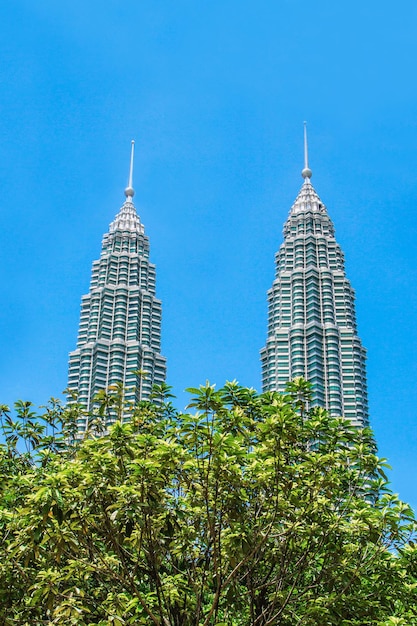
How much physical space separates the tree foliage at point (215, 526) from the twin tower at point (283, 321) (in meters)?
83.4

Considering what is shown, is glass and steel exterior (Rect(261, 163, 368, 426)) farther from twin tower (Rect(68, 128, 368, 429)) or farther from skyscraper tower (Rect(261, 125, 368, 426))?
twin tower (Rect(68, 128, 368, 429))

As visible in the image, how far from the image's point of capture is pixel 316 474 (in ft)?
47.9

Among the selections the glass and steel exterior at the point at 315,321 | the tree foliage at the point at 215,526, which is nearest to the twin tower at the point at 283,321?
the glass and steel exterior at the point at 315,321

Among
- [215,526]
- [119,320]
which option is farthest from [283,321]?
[215,526]

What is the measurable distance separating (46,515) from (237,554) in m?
3.60

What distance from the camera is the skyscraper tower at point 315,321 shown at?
346 ft

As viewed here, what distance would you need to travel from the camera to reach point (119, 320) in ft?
371

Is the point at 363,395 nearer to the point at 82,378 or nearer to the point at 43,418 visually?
the point at 82,378

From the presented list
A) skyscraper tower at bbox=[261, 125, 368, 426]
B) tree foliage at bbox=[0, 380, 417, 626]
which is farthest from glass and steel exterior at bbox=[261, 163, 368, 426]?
tree foliage at bbox=[0, 380, 417, 626]

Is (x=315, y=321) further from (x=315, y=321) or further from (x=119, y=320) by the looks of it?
(x=119, y=320)

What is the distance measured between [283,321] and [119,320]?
2275cm

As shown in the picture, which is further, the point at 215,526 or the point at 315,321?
the point at 315,321

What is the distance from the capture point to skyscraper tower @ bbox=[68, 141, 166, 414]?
4277 inches

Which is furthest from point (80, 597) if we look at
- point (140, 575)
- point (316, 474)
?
point (316, 474)
